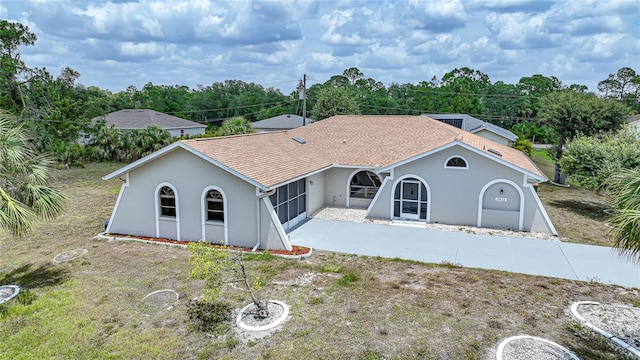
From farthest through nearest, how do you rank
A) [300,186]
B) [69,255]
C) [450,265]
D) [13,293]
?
1. [300,186]
2. [69,255]
3. [450,265]
4. [13,293]

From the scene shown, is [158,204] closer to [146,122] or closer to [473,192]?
[473,192]

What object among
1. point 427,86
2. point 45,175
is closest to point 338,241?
point 45,175

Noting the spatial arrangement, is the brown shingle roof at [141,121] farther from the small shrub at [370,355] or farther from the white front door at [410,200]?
the small shrub at [370,355]

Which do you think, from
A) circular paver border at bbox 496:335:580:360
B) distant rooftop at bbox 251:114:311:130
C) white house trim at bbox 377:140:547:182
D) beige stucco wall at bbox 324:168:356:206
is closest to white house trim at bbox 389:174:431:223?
white house trim at bbox 377:140:547:182

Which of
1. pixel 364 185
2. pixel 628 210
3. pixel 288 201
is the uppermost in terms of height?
pixel 628 210

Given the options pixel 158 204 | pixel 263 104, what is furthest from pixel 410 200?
pixel 263 104

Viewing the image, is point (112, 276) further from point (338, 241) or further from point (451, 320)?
point (451, 320)

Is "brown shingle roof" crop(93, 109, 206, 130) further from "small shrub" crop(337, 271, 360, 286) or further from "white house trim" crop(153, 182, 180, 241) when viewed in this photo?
"small shrub" crop(337, 271, 360, 286)
